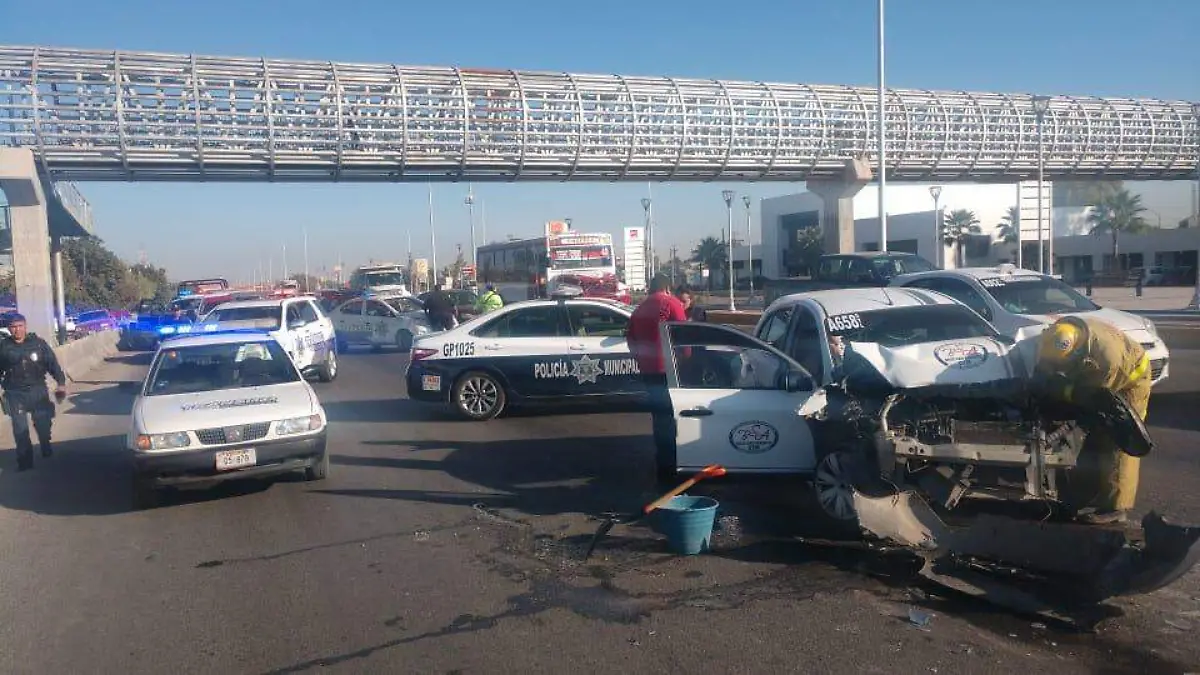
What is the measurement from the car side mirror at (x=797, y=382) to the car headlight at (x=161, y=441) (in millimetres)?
5101

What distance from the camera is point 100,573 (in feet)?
23.1

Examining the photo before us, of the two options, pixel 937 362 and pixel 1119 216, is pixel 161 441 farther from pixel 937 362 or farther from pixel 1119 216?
pixel 1119 216

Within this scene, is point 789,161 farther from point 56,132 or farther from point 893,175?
point 56,132

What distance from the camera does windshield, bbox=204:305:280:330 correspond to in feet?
59.6

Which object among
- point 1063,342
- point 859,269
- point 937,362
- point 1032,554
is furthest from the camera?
point 859,269

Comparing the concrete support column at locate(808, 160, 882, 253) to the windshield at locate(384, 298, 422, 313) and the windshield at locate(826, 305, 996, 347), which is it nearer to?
the windshield at locate(384, 298, 422, 313)

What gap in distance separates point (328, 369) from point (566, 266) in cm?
2432

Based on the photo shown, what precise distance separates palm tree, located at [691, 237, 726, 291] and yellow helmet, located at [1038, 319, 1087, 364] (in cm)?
7716

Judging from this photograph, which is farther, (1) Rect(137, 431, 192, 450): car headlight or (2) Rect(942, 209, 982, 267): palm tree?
(2) Rect(942, 209, 982, 267): palm tree

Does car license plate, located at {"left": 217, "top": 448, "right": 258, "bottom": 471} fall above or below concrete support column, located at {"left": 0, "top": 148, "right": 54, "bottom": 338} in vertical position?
below

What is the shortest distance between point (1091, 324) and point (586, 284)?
3485 centimetres

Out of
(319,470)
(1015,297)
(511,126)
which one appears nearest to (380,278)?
(511,126)

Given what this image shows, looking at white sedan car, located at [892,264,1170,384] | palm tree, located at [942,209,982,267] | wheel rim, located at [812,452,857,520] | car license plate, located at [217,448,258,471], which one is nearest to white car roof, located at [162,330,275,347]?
car license plate, located at [217,448,258,471]

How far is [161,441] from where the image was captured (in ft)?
28.2
